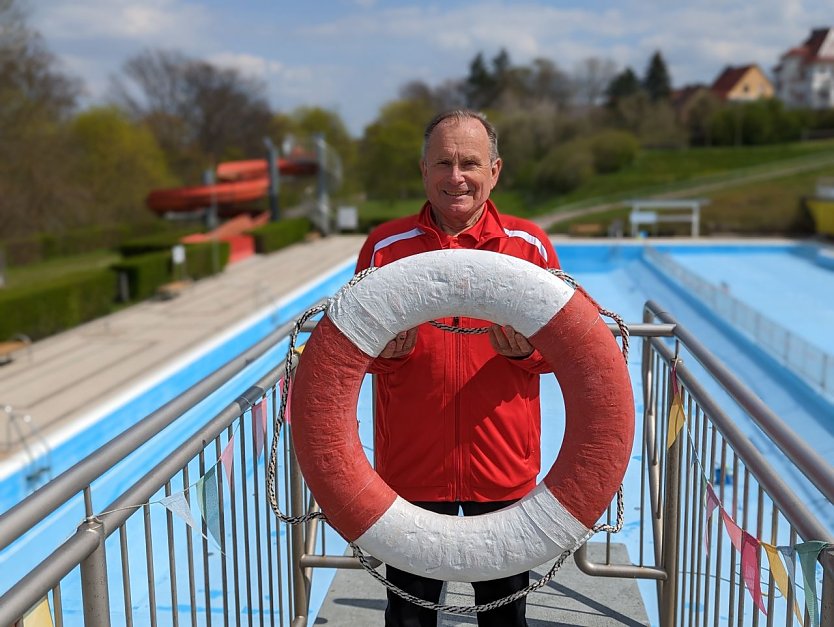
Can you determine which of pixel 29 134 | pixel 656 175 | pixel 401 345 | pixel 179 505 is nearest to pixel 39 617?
pixel 179 505

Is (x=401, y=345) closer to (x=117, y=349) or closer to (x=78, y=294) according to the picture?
(x=117, y=349)

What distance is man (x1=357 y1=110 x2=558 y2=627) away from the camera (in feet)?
5.32

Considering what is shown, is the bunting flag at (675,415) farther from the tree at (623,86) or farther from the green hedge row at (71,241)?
the tree at (623,86)

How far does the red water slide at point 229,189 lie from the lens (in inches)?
901

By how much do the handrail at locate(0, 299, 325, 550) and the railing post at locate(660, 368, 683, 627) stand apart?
4.27ft

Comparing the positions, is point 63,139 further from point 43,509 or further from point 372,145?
point 43,509

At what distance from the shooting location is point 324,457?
4.94 ft

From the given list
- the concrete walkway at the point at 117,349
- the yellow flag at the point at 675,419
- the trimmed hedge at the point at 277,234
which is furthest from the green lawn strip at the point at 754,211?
the yellow flag at the point at 675,419

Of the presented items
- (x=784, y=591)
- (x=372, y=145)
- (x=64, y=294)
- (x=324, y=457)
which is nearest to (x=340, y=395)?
(x=324, y=457)

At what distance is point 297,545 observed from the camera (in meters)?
2.41

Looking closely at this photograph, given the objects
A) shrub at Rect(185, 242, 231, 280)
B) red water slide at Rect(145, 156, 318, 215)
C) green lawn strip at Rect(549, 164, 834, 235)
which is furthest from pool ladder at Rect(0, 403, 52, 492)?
green lawn strip at Rect(549, 164, 834, 235)

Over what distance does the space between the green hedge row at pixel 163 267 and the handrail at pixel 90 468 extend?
37.0 ft

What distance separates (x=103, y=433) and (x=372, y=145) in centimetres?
3006

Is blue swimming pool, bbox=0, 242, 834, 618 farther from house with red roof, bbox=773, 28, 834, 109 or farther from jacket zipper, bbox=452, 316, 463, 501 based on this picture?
house with red roof, bbox=773, 28, 834, 109
